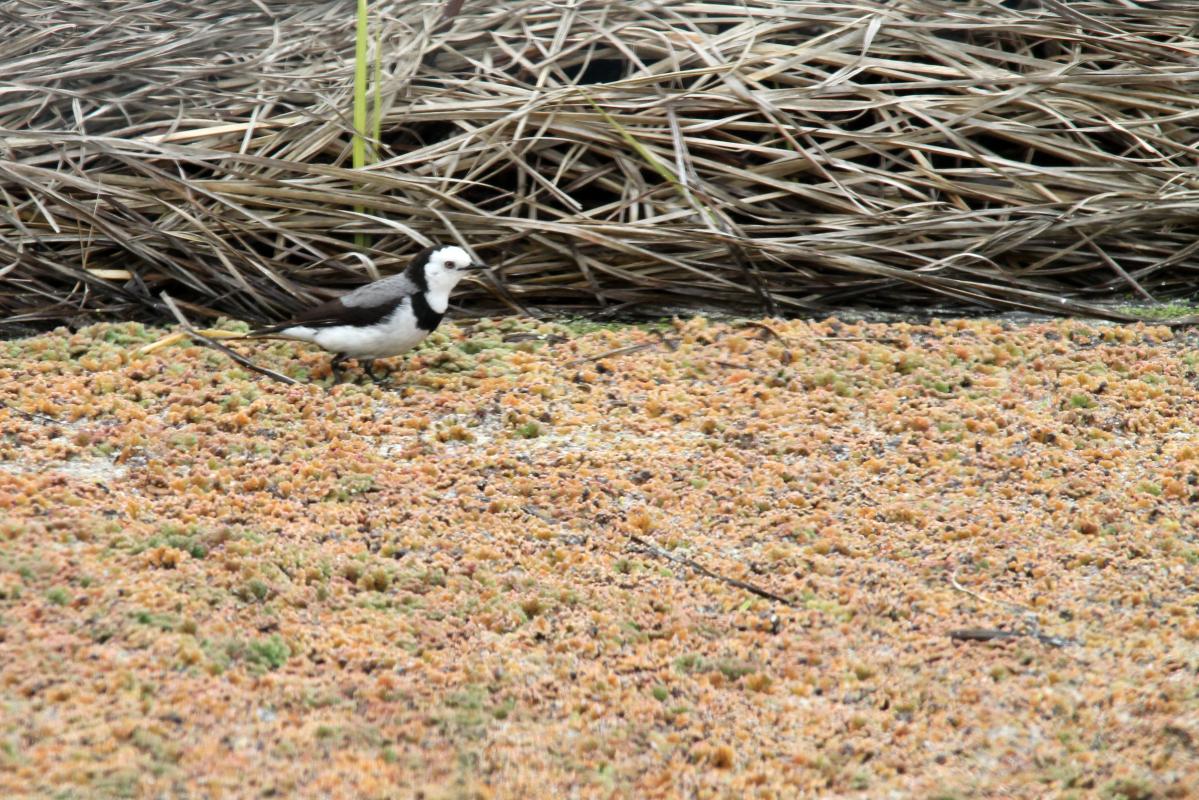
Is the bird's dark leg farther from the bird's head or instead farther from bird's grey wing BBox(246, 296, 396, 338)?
the bird's head

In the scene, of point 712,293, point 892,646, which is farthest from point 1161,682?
point 712,293

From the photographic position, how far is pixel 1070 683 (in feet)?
7.07

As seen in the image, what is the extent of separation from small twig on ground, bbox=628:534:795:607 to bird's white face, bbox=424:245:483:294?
1.27 m

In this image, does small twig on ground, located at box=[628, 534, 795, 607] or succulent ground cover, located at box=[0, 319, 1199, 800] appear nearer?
succulent ground cover, located at box=[0, 319, 1199, 800]

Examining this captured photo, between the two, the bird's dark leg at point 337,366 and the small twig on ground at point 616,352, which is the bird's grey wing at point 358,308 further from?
the small twig on ground at point 616,352

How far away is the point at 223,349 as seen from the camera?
359cm

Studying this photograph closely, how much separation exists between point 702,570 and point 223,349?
165 centimetres

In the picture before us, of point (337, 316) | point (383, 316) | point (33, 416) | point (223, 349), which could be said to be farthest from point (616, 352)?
point (33, 416)

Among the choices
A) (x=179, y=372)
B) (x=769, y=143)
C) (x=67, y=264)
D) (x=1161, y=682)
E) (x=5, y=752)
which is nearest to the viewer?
(x=5, y=752)

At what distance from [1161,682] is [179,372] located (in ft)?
7.95

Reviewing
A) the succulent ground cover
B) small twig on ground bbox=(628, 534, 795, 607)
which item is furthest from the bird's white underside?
small twig on ground bbox=(628, 534, 795, 607)

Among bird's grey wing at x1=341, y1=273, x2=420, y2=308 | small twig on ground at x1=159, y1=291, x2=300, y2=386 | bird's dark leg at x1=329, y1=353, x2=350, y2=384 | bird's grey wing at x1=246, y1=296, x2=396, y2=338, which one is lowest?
bird's dark leg at x1=329, y1=353, x2=350, y2=384

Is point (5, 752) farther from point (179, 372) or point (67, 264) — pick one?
point (67, 264)

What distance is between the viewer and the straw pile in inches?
158
